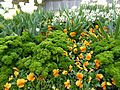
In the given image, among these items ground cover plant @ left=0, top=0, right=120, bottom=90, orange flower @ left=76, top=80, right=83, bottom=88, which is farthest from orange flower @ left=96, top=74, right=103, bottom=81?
orange flower @ left=76, top=80, right=83, bottom=88

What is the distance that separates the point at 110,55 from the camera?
2975 millimetres

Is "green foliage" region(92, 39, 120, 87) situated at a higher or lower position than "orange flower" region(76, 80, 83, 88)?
higher

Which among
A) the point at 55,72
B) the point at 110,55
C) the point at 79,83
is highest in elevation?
the point at 110,55

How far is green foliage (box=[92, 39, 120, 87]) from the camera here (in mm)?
2856

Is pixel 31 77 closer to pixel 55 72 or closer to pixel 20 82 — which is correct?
pixel 20 82

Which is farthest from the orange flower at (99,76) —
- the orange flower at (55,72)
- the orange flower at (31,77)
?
the orange flower at (31,77)

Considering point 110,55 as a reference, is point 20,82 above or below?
below

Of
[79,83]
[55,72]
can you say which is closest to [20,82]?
[55,72]

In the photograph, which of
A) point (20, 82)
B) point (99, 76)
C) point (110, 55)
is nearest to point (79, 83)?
point (99, 76)

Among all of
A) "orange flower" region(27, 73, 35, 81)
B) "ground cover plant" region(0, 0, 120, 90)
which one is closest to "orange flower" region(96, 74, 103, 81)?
"ground cover plant" region(0, 0, 120, 90)

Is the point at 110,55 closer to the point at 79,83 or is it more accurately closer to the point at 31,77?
the point at 79,83

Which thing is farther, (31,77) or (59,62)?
(59,62)

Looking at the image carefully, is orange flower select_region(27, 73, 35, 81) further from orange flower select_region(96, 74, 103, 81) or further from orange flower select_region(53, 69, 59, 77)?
orange flower select_region(96, 74, 103, 81)

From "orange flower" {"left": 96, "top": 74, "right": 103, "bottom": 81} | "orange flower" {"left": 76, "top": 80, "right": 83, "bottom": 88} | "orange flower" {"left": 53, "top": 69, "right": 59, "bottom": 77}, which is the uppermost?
"orange flower" {"left": 53, "top": 69, "right": 59, "bottom": 77}
